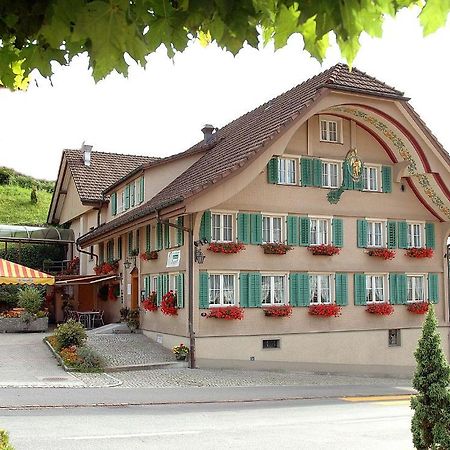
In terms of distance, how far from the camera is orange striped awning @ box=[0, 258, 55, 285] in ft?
91.8

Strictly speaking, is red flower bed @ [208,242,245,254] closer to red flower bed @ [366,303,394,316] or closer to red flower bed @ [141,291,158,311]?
red flower bed @ [141,291,158,311]

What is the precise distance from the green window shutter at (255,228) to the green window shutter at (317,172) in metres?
2.60

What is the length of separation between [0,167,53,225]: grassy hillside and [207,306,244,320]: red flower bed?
1308 inches

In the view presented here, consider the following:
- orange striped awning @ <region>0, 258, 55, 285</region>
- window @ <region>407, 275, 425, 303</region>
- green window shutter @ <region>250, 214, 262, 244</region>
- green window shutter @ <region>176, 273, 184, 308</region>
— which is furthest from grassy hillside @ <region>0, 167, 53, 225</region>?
window @ <region>407, 275, 425, 303</region>

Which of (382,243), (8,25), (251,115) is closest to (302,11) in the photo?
(8,25)

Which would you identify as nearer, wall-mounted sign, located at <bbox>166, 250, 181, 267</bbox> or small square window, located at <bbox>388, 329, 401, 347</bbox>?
wall-mounted sign, located at <bbox>166, 250, 181, 267</bbox>

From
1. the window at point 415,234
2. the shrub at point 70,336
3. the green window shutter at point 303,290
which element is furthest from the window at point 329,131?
the shrub at point 70,336

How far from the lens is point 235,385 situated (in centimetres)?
1859

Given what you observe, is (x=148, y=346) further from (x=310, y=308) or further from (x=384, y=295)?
(x=384, y=295)

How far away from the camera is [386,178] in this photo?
24969 millimetres

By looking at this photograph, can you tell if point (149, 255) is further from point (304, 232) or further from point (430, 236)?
point (430, 236)

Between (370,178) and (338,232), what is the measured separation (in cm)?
257

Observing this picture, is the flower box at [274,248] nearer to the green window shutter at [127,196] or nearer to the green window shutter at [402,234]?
the green window shutter at [402,234]

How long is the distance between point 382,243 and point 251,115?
25.7 ft
